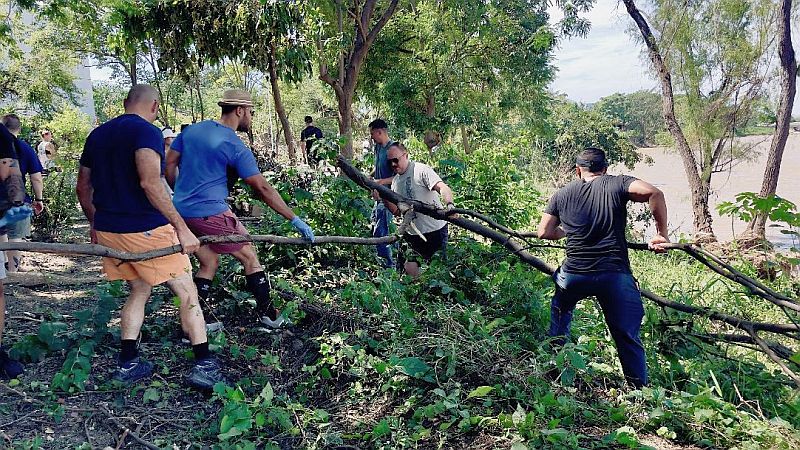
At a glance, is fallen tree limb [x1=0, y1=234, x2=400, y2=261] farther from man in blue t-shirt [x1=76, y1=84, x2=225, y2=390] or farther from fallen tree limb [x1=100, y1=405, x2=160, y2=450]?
fallen tree limb [x1=100, y1=405, x2=160, y2=450]

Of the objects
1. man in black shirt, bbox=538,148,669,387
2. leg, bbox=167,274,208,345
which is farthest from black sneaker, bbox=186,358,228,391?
man in black shirt, bbox=538,148,669,387

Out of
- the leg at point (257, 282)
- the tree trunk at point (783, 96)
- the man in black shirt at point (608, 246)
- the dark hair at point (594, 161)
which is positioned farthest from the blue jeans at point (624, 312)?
the tree trunk at point (783, 96)

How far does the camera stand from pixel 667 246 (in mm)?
3941

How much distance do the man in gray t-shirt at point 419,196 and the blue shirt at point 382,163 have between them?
49 cm

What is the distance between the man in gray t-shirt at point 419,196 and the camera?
552 centimetres

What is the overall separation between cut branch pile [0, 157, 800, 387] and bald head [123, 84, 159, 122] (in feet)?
2.74

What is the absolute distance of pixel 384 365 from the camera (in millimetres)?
3594

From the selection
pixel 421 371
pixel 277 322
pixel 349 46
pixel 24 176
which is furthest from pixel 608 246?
pixel 349 46

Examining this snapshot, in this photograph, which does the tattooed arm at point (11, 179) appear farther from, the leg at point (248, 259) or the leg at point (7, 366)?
the leg at point (248, 259)

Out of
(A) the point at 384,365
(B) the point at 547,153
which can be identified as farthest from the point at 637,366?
(B) the point at 547,153

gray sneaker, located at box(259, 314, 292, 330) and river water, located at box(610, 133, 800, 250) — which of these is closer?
gray sneaker, located at box(259, 314, 292, 330)

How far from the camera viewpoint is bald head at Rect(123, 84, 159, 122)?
3582 mm

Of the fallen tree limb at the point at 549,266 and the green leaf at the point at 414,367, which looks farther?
the fallen tree limb at the point at 549,266

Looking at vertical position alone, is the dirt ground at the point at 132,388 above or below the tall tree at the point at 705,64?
below
